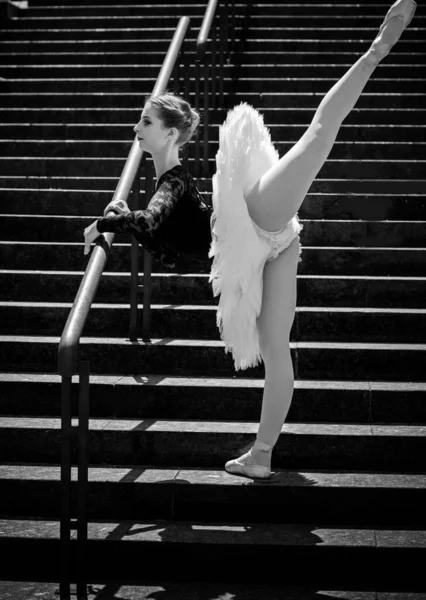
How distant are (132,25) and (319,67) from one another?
248 centimetres

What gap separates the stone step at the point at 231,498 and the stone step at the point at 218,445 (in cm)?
14

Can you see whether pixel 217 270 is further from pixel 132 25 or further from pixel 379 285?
pixel 132 25

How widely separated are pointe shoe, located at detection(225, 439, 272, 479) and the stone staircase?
0.04 m

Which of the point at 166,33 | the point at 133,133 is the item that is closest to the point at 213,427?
the point at 133,133

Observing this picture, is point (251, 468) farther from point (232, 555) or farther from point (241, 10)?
point (241, 10)

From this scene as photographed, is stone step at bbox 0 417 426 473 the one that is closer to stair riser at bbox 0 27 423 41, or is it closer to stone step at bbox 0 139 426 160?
stone step at bbox 0 139 426 160

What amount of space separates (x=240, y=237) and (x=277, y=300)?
1.11 feet

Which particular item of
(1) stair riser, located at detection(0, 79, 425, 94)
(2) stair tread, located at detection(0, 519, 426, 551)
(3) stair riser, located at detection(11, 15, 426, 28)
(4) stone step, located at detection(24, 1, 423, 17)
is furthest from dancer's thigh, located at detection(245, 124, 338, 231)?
(4) stone step, located at detection(24, 1, 423, 17)

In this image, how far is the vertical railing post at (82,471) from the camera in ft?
11.7

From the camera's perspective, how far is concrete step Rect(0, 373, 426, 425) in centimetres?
475

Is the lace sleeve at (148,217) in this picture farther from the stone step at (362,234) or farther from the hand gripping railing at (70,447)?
the stone step at (362,234)

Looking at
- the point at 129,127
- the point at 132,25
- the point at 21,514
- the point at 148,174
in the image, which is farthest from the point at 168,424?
the point at 132,25

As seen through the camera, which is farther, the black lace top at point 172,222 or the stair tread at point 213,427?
the stair tread at point 213,427

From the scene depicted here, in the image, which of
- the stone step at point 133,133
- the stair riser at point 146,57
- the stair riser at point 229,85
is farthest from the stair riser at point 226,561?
the stair riser at point 146,57
